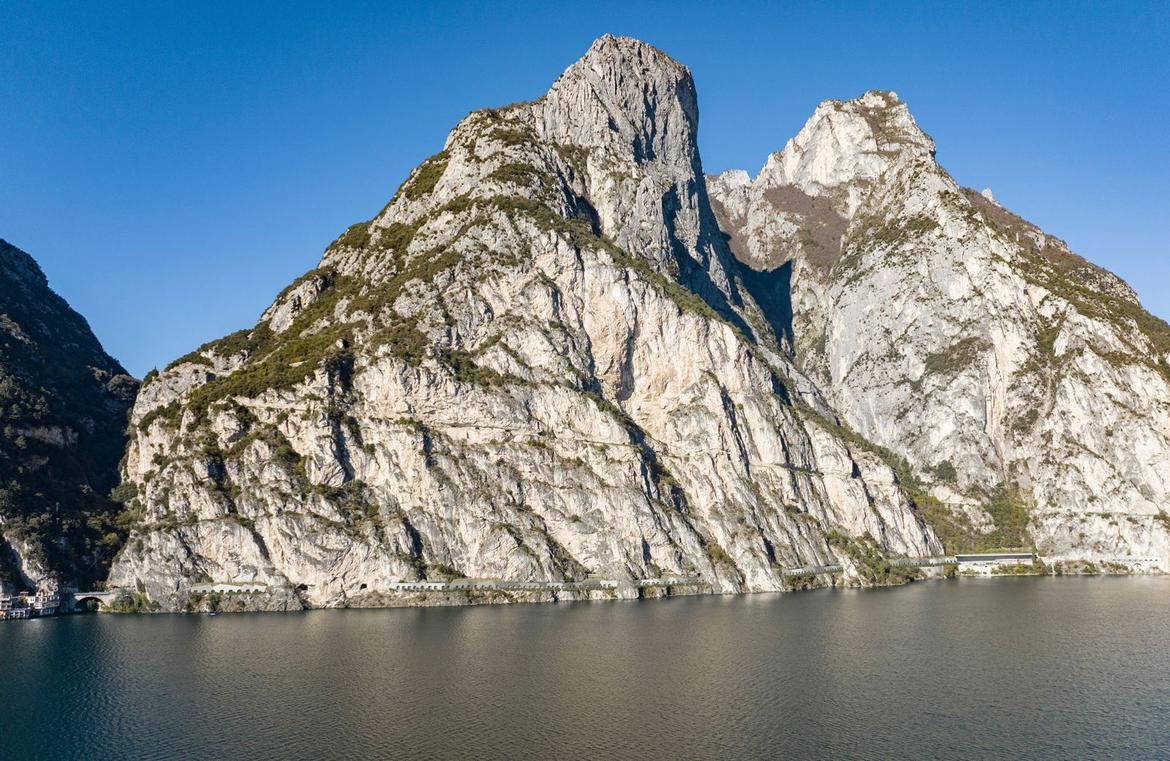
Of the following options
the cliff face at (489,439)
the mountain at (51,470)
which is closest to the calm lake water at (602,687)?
the cliff face at (489,439)

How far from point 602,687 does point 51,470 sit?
5371 inches

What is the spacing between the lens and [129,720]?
6325cm

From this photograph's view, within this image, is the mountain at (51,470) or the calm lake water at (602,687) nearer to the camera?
the calm lake water at (602,687)

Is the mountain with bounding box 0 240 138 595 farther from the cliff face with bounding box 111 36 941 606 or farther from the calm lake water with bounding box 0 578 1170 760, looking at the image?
the calm lake water with bounding box 0 578 1170 760

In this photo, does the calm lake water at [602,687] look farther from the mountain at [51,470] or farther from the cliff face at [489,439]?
the mountain at [51,470]

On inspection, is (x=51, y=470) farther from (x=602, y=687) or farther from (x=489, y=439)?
(x=602, y=687)

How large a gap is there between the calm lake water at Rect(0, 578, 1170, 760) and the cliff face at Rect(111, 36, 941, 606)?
2484 cm

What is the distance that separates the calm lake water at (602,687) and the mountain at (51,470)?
26.5 m

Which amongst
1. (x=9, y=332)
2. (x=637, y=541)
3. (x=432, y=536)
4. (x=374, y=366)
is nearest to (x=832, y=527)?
(x=637, y=541)

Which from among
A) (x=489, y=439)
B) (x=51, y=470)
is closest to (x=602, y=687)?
(x=489, y=439)

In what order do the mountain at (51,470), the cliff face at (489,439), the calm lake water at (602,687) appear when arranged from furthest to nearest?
the cliff face at (489,439), the mountain at (51,470), the calm lake water at (602,687)

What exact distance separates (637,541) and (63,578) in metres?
98.5

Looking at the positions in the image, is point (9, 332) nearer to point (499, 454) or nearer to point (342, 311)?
point (342, 311)

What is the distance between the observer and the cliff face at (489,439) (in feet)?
453
